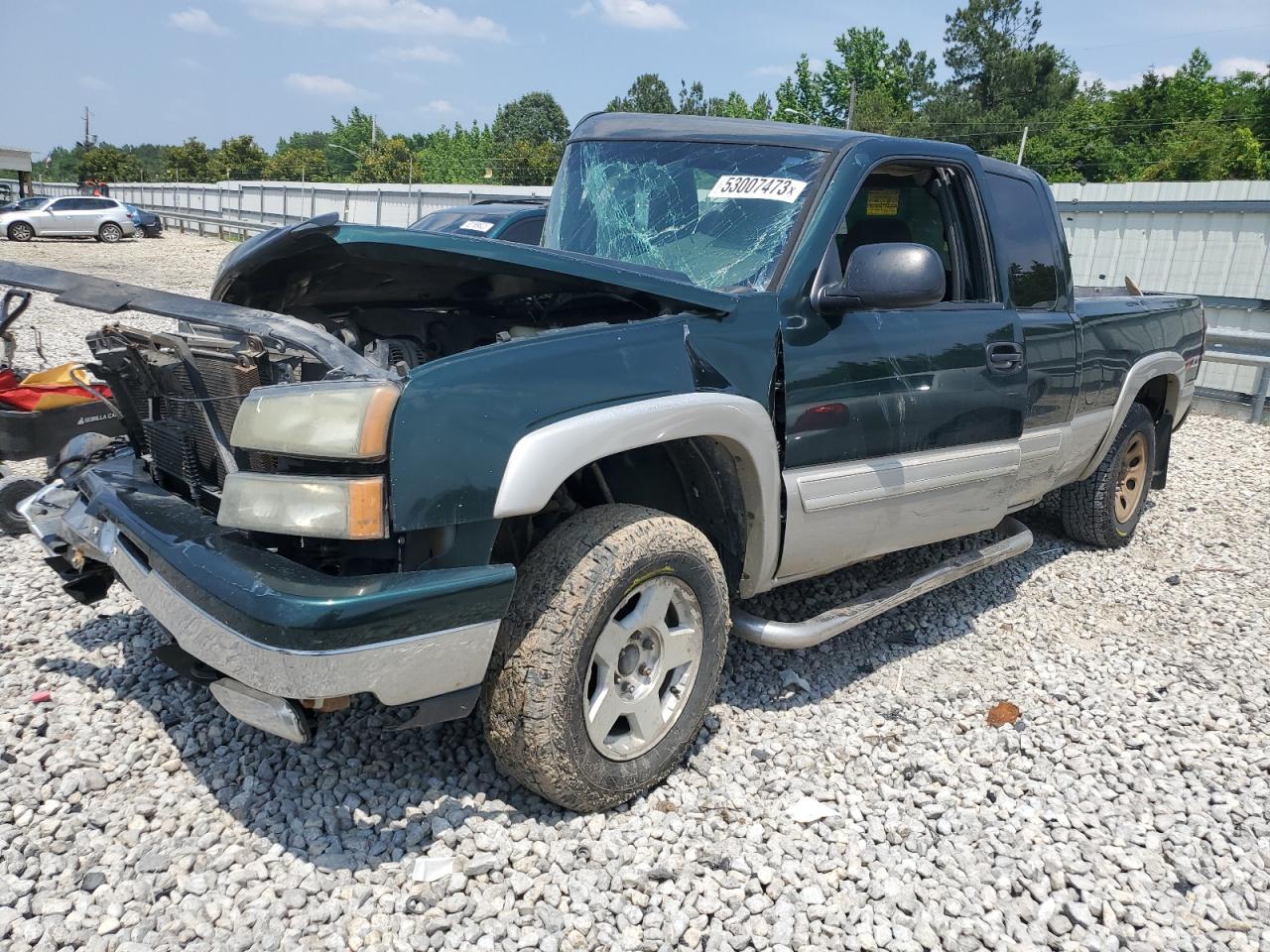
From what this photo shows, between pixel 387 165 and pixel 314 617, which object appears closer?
pixel 314 617

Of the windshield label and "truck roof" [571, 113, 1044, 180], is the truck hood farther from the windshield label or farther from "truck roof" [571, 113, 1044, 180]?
the windshield label

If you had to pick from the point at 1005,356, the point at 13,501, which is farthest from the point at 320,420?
the point at 13,501

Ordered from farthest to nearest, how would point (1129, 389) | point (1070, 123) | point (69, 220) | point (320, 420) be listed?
point (1070, 123)
point (69, 220)
point (1129, 389)
point (320, 420)

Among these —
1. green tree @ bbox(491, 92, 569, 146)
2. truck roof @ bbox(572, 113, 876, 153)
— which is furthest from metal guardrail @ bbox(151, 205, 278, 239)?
green tree @ bbox(491, 92, 569, 146)

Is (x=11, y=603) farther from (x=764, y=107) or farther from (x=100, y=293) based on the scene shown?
(x=764, y=107)

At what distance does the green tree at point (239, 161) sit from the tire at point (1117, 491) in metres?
69.2

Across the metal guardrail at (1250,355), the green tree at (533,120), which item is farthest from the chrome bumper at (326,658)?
the green tree at (533,120)

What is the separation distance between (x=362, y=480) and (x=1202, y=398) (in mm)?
9813

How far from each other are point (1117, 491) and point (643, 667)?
3841 mm

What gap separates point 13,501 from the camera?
14.0 feet

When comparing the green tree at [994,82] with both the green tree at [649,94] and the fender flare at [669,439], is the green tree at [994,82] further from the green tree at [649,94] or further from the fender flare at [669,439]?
the fender flare at [669,439]

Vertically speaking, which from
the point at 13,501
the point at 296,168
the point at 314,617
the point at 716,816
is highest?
the point at 296,168

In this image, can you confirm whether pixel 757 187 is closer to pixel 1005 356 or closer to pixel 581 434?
pixel 1005 356

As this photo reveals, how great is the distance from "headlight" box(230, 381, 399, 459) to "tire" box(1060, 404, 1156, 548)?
171 inches
